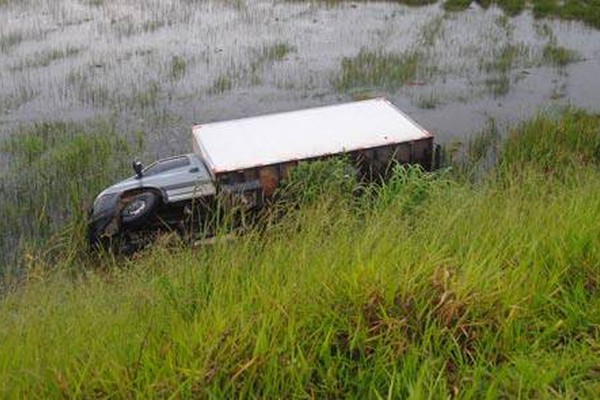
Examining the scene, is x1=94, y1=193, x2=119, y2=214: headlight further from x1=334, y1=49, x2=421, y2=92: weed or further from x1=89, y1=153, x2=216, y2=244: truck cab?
x1=334, y1=49, x2=421, y2=92: weed

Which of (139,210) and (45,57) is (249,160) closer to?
(139,210)

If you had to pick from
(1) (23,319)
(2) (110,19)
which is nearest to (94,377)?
(1) (23,319)

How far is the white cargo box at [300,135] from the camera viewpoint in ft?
33.5

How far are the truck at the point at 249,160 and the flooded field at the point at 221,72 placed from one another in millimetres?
2281

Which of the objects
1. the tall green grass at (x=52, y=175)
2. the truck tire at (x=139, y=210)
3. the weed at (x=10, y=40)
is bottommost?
the tall green grass at (x=52, y=175)

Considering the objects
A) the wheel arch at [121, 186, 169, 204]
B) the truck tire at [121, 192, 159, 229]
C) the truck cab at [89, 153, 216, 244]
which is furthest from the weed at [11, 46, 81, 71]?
the truck tire at [121, 192, 159, 229]

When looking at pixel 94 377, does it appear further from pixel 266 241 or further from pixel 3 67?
pixel 3 67

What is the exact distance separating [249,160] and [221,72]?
9115 millimetres

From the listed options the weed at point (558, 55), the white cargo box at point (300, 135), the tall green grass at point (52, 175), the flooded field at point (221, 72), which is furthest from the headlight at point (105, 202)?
the weed at point (558, 55)

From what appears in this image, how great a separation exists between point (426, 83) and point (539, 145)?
19.3ft

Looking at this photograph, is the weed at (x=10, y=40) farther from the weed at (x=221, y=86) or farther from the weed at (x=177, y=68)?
the weed at (x=221, y=86)

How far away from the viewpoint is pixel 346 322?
3.06m

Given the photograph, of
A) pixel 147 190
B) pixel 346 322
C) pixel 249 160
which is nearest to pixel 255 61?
pixel 249 160

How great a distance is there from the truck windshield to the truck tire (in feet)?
3.20
